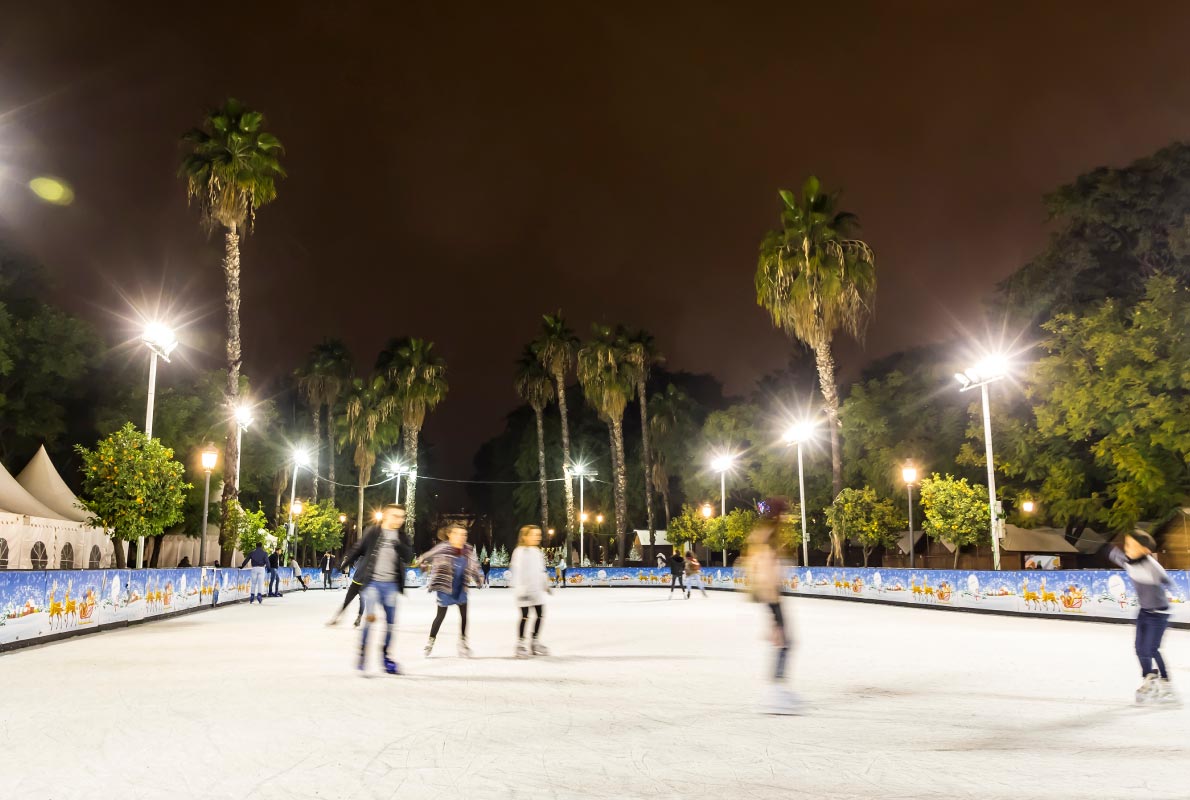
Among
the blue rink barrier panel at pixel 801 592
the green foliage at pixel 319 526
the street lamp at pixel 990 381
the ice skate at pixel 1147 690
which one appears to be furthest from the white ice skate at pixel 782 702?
the green foliage at pixel 319 526

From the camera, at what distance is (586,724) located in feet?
26.3

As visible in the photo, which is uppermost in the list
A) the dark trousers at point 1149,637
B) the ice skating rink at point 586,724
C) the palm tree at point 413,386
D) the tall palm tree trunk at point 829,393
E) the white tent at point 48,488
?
the palm tree at point 413,386

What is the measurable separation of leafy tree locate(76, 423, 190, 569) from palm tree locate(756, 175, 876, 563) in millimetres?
22103

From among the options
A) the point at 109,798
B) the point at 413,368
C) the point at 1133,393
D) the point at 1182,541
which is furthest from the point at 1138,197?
the point at 413,368

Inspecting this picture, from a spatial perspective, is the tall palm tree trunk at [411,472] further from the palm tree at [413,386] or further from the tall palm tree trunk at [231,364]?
the tall palm tree trunk at [231,364]

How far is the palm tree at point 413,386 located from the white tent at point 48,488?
79.7ft

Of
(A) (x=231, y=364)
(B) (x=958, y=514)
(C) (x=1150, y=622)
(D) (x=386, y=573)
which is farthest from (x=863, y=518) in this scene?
(D) (x=386, y=573)

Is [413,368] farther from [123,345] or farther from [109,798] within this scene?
[109,798]

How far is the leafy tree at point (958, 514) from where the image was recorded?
31.4 metres

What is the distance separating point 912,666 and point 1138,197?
87.4ft

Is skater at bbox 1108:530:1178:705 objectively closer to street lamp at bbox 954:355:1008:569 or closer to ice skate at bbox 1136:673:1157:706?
ice skate at bbox 1136:673:1157:706

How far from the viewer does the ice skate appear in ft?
29.5

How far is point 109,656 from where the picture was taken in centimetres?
1384

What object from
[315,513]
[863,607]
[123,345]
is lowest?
[863,607]
